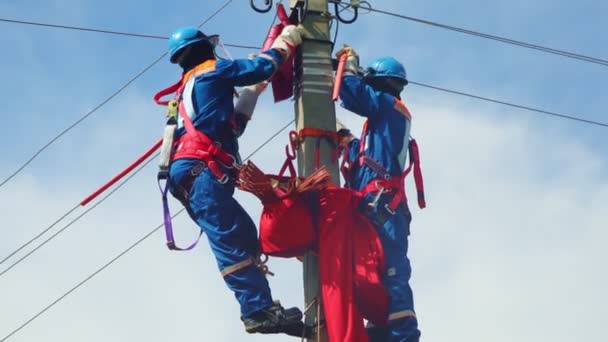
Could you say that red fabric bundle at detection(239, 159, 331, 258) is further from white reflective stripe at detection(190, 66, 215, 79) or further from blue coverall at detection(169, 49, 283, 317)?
white reflective stripe at detection(190, 66, 215, 79)

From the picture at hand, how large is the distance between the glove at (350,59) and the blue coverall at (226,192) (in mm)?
446

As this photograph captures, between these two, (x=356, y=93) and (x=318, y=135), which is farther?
(x=356, y=93)

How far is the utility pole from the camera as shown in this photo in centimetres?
664

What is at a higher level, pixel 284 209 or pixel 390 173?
pixel 390 173

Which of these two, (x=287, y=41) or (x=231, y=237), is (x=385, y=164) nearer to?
(x=287, y=41)

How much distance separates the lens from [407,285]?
702cm

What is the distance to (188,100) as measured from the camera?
7.03m

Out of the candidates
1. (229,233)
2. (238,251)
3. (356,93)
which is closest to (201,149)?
(229,233)

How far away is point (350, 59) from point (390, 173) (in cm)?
75

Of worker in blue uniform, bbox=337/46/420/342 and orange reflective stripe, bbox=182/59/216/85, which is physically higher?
orange reflective stripe, bbox=182/59/216/85

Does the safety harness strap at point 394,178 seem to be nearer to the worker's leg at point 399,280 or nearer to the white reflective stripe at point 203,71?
the worker's leg at point 399,280

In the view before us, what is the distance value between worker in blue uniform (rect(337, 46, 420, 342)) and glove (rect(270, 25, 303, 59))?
13.0 inches

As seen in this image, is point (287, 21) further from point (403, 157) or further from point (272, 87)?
point (403, 157)

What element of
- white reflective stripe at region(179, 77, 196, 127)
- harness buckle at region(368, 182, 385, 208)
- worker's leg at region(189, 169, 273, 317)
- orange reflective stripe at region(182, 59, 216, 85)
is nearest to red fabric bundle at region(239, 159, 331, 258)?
worker's leg at region(189, 169, 273, 317)
